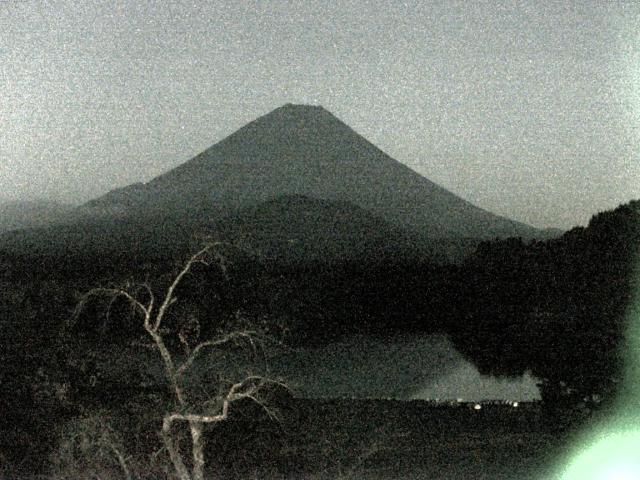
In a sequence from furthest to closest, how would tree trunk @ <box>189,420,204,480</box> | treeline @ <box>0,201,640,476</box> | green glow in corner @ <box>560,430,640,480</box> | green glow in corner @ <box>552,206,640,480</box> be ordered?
treeline @ <box>0,201,640,476</box> → green glow in corner @ <box>552,206,640,480</box> → green glow in corner @ <box>560,430,640,480</box> → tree trunk @ <box>189,420,204,480</box>

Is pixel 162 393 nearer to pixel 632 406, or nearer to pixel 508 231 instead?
pixel 632 406

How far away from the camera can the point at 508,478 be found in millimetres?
7832

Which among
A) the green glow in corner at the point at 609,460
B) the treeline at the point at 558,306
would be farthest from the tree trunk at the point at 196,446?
the treeline at the point at 558,306

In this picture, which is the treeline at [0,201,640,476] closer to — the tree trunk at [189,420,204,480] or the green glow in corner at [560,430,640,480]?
the green glow in corner at [560,430,640,480]

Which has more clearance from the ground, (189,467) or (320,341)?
(189,467)

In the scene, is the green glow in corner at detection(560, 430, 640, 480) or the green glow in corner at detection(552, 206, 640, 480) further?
the green glow in corner at detection(552, 206, 640, 480)

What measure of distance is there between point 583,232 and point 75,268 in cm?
1973

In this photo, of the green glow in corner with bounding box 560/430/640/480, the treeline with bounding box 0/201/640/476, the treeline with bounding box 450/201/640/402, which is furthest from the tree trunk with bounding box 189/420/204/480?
the treeline with bounding box 450/201/640/402

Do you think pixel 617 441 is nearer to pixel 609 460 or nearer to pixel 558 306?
pixel 609 460

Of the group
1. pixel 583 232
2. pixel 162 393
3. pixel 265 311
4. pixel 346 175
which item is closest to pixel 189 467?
pixel 162 393

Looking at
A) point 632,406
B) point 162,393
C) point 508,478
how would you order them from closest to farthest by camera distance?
1. point 632,406
2. point 508,478
3. point 162,393

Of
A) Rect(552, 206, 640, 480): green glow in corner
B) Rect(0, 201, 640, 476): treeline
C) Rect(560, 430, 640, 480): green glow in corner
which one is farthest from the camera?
Rect(0, 201, 640, 476): treeline

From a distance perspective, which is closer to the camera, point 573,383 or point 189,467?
point 189,467

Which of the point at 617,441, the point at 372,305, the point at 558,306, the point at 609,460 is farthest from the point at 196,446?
the point at 372,305
